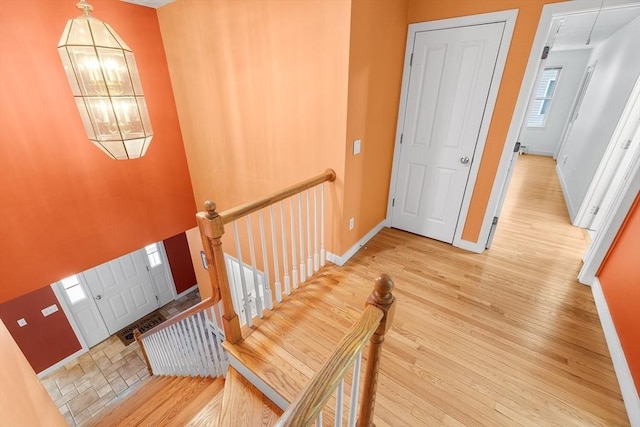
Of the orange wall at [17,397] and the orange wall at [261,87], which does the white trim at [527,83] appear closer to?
the orange wall at [261,87]

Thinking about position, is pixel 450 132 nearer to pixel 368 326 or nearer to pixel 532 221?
pixel 532 221

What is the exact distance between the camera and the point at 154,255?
552 cm

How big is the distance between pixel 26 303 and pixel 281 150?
4.57m

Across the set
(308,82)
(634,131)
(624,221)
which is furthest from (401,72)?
(634,131)

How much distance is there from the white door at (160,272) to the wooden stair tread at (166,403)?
10.7 feet

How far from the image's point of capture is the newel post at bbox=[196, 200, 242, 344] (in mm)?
1433

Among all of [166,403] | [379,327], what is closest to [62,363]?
[166,403]

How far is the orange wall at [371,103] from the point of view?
1.97 m

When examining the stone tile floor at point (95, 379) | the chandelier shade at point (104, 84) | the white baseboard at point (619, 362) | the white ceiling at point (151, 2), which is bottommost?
the stone tile floor at point (95, 379)

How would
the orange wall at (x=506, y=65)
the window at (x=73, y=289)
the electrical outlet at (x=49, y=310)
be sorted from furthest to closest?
the window at (x=73, y=289) < the electrical outlet at (x=49, y=310) < the orange wall at (x=506, y=65)

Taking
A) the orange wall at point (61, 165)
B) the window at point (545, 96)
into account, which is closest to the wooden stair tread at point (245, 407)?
the orange wall at point (61, 165)

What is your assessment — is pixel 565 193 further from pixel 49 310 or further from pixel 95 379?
pixel 49 310

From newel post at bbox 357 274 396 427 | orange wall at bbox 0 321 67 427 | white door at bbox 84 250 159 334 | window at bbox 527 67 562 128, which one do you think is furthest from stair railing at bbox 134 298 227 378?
window at bbox 527 67 562 128

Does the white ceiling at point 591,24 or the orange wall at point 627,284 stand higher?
the white ceiling at point 591,24
